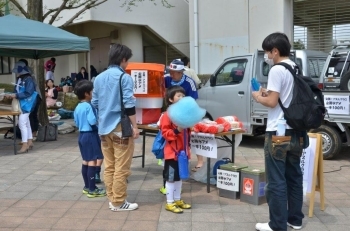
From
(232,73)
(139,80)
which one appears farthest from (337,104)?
(139,80)

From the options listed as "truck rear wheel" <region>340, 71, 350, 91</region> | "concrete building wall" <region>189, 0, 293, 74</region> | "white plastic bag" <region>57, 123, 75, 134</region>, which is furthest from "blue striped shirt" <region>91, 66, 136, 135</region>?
"concrete building wall" <region>189, 0, 293, 74</region>

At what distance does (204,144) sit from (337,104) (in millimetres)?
3298

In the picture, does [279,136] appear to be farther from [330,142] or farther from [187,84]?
[330,142]

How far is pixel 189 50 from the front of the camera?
1686cm

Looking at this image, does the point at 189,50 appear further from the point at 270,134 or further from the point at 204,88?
Answer: the point at 270,134

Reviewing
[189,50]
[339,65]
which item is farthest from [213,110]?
[189,50]

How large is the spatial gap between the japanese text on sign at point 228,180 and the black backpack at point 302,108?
1.60 metres

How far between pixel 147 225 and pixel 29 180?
2.76m

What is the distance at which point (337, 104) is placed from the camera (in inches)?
302

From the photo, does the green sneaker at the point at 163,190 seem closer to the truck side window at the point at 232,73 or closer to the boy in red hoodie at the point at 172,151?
the boy in red hoodie at the point at 172,151

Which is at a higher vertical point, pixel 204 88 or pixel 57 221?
pixel 204 88

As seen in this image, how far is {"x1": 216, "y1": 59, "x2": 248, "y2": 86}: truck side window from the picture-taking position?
937 centimetres

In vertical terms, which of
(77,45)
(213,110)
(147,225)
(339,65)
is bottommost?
(147,225)

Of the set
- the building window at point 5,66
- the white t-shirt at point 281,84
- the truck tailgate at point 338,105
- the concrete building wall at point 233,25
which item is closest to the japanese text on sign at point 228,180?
the white t-shirt at point 281,84
